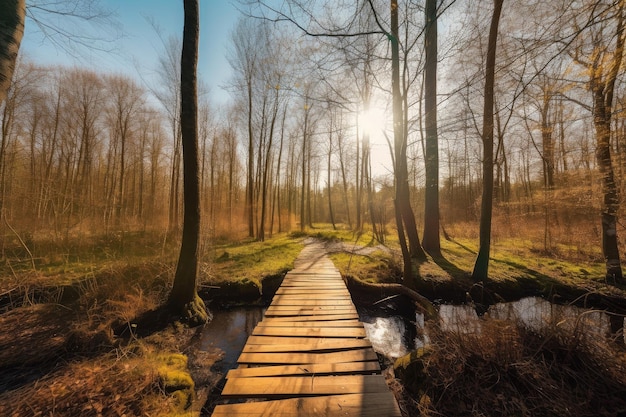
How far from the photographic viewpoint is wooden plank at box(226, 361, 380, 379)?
8.02ft

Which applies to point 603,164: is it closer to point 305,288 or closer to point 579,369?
point 579,369

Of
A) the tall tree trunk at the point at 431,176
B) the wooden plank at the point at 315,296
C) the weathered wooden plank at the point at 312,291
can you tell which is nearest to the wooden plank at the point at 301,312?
the wooden plank at the point at 315,296

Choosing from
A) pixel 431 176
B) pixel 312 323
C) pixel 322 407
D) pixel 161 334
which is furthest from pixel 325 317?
pixel 431 176

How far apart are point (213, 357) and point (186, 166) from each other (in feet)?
12.9

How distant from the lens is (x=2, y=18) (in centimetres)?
206

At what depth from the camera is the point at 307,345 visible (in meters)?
3.01

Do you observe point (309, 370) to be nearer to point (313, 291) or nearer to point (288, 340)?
point (288, 340)

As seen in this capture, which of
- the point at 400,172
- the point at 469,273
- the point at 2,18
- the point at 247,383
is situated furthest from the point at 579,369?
the point at 2,18

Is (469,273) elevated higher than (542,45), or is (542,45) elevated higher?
(542,45)

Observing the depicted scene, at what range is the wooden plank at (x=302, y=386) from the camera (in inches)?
85.7

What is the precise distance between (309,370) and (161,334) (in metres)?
3.77

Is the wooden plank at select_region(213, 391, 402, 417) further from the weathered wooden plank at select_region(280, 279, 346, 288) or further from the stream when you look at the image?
the weathered wooden plank at select_region(280, 279, 346, 288)

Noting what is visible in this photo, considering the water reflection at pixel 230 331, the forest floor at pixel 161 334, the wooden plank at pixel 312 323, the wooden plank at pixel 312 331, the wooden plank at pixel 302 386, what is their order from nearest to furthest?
the wooden plank at pixel 302 386, the forest floor at pixel 161 334, the wooden plank at pixel 312 331, the wooden plank at pixel 312 323, the water reflection at pixel 230 331

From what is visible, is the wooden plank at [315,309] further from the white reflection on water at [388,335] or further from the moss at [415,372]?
the white reflection on water at [388,335]
